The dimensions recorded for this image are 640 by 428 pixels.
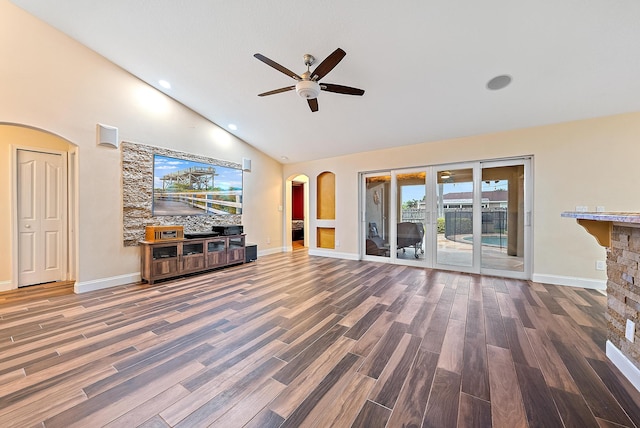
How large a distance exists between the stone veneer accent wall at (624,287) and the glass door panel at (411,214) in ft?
10.2

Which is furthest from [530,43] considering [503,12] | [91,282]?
[91,282]

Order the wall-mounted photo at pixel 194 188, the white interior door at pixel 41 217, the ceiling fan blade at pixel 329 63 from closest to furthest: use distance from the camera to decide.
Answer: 1. the ceiling fan blade at pixel 329 63
2. the white interior door at pixel 41 217
3. the wall-mounted photo at pixel 194 188

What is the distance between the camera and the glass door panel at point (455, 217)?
15.0 feet

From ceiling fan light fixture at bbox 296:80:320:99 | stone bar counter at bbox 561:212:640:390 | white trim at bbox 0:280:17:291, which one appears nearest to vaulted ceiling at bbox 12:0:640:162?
ceiling fan light fixture at bbox 296:80:320:99

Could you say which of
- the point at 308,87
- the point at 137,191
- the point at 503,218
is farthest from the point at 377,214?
the point at 137,191

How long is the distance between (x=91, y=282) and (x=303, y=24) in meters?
4.59

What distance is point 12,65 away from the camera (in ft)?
9.95

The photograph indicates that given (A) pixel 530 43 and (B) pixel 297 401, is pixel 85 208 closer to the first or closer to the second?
(B) pixel 297 401

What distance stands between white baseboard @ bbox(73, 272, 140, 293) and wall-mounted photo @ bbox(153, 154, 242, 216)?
111 centimetres

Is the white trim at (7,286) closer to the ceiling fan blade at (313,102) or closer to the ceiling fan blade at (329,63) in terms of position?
the ceiling fan blade at (313,102)

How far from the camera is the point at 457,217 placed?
4680 millimetres

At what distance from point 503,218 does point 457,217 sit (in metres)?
0.73

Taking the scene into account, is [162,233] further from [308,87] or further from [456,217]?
[456,217]

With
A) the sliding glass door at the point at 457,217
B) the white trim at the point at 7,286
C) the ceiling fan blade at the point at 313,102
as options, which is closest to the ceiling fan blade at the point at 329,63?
the ceiling fan blade at the point at 313,102
